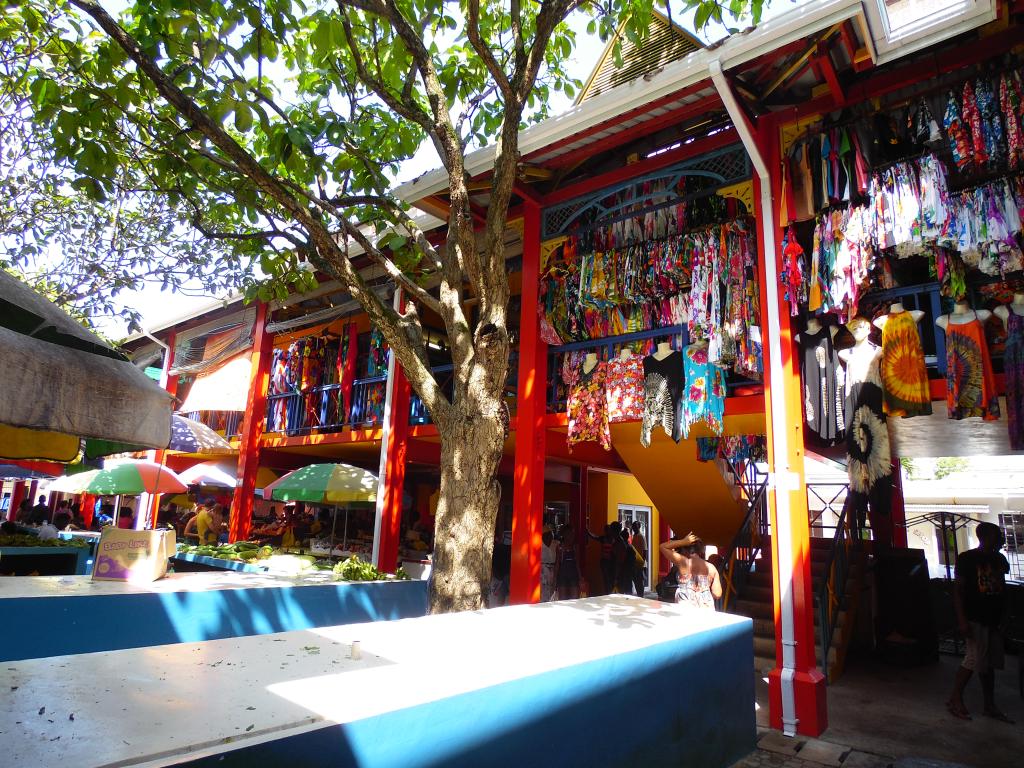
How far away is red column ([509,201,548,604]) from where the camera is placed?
7496 mm

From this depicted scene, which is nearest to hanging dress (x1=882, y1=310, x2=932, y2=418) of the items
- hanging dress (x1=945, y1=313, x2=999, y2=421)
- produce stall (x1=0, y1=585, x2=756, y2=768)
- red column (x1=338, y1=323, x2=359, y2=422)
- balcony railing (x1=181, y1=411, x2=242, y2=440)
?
hanging dress (x1=945, y1=313, x2=999, y2=421)

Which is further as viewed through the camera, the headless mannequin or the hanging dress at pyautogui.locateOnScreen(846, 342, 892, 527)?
the hanging dress at pyautogui.locateOnScreen(846, 342, 892, 527)

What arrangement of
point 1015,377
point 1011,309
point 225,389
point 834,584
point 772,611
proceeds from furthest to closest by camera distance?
1. point 225,389
2. point 772,611
3. point 834,584
4. point 1011,309
5. point 1015,377

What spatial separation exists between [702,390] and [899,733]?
3.46 m

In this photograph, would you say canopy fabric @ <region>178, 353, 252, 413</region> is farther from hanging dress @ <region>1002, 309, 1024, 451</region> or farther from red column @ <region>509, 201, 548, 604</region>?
hanging dress @ <region>1002, 309, 1024, 451</region>

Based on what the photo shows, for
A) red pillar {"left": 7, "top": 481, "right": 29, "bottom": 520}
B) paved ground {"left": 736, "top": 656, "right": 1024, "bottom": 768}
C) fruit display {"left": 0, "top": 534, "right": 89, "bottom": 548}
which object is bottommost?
paved ground {"left": 736, "top": 656, "right": 1024, "bottom": 768}

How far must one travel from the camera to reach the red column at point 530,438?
7496mm

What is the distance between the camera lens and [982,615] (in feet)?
19.2

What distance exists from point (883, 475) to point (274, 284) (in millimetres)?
6269

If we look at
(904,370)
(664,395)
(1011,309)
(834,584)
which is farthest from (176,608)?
(834,584)

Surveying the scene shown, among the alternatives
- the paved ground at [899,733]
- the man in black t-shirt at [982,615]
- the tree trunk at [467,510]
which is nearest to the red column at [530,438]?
the paved ground at [899,733]

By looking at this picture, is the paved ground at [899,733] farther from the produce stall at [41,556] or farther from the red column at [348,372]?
the produce stall at [41,556]

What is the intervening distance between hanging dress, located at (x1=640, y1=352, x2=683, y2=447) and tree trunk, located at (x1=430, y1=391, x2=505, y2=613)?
290 centimetres

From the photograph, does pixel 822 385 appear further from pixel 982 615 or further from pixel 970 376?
pixel 982 615
